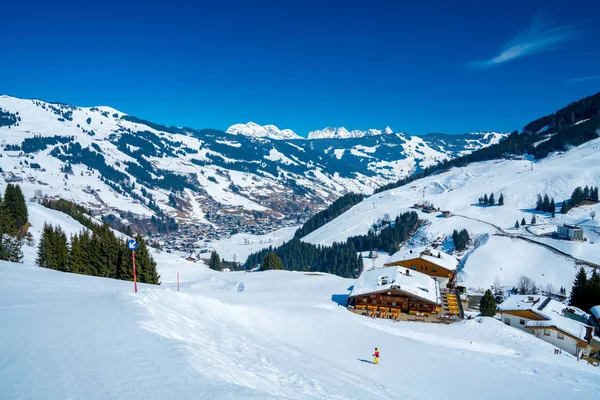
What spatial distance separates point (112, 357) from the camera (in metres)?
9.94

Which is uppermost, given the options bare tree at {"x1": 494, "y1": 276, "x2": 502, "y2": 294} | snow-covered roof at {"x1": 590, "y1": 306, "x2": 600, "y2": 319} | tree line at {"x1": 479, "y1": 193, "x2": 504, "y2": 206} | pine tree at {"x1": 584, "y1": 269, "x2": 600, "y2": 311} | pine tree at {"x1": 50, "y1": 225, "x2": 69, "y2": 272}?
tree line at {"x1": 479, "y1": 193, "x2": 504, "y2": 206}

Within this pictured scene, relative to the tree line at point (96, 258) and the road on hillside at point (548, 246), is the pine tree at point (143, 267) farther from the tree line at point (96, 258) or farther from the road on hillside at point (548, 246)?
the road on hillside at point (548, 246)

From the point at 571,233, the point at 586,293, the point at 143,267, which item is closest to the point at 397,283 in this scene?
Answer: the point at 143,267

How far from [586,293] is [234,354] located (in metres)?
60.9

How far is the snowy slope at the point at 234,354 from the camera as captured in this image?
8.63 meters

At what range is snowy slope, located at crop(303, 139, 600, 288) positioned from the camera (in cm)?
8838

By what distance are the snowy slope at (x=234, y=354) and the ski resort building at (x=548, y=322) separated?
34.4 feet

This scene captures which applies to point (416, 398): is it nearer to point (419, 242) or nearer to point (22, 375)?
point (22, 375)

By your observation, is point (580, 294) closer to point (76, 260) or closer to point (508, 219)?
point (76, 260)

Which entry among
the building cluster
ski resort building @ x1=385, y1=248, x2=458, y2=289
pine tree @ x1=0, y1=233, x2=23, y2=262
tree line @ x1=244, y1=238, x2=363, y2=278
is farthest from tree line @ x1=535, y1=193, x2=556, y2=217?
pine tree @ x1=0, y1=233, x2=23, y2=262

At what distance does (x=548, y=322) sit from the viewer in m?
40.7

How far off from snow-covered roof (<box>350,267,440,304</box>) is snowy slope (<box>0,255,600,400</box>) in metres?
8.27

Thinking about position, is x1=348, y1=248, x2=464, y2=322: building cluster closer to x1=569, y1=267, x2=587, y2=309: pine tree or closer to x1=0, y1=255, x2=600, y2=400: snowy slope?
x1=0, y1=255, x2=600, y2=400: snowy slope

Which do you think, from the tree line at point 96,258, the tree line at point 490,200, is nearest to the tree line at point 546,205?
the tree line at point 490,200
